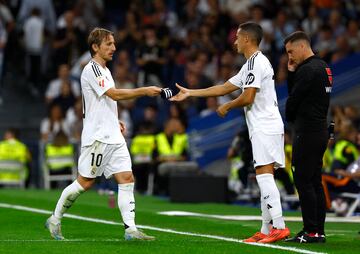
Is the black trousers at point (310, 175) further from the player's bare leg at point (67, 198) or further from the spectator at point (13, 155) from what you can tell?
the spectator at point (13, 155)

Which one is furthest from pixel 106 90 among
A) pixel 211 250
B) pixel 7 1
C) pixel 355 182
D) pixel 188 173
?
pixel 7 1

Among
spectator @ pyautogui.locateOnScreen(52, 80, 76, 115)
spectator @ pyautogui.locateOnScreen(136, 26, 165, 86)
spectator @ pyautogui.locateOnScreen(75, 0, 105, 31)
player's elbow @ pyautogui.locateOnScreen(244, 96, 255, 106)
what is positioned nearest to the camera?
player's elbow @ pyautogui.locateOnScreen(244, 96, 255, 106)

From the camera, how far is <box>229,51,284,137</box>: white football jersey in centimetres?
1230

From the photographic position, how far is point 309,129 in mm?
12430

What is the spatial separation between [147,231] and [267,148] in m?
2.43

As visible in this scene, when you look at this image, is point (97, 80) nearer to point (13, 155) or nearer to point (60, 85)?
point (13, 155)

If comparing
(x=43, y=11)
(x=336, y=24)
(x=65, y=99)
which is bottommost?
(x=65, y=99)

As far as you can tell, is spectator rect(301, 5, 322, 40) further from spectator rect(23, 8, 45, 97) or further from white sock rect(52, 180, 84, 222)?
white sock rect(52, 180, 84, 222)

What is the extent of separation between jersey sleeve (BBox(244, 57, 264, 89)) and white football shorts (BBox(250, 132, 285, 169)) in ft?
1.79

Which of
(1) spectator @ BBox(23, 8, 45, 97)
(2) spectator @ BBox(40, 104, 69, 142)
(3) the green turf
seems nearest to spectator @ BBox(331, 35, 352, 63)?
(3) the green turf

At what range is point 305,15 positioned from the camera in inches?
1049

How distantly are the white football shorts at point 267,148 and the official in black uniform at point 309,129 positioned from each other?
26cm

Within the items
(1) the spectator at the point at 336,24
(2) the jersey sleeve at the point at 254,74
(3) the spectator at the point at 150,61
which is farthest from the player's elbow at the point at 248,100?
(3) the spectator at the point at 150,61

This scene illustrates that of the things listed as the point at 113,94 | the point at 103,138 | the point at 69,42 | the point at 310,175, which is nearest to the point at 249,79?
the point at 310,175
